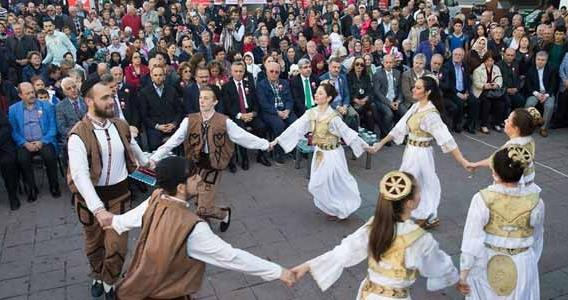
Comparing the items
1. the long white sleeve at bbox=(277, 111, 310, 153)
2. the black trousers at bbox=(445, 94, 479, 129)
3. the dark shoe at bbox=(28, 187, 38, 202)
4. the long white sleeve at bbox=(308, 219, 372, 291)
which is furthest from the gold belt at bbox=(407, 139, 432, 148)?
the dark shoe at bbox=(28, 187, 38, 202)

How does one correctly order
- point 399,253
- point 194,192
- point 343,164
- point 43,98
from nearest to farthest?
1. point 399,253
2. point 194,192
3. point 343,164
4. point 43,98

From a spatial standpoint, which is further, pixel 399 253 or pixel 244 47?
pixel 244 47

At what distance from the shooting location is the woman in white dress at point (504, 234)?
3465 mm

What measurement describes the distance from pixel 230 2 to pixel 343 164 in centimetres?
1018

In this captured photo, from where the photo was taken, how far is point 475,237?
11.4 feet

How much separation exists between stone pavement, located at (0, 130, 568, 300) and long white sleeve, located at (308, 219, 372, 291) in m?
→ 1.42

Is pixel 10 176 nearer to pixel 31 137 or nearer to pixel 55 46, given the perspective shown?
pixel 31 137

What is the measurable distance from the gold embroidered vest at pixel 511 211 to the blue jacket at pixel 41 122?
588 centimetres

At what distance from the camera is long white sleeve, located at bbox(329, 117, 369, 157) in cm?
609

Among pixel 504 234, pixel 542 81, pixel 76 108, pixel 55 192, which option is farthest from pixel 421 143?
pixel 542 81

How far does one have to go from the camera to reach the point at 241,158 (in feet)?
27.3

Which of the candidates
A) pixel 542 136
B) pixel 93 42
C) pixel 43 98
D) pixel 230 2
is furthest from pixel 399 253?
pixel 230 2

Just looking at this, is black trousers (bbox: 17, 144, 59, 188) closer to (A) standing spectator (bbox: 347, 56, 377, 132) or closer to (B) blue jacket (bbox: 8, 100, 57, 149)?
(B) blue jacket (bbox: 8, 100, 57, 149)

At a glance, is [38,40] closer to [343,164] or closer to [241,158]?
[241,158]
